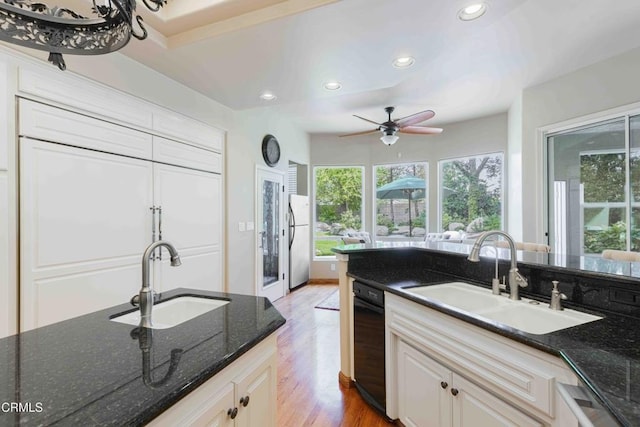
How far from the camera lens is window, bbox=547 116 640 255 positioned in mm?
3143

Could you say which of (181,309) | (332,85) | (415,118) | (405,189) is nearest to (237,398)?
(181,309)

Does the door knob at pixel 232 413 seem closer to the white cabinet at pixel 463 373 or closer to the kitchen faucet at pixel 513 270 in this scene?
the white cabinet at pixel 463 373

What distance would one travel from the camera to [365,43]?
2211 millimetres

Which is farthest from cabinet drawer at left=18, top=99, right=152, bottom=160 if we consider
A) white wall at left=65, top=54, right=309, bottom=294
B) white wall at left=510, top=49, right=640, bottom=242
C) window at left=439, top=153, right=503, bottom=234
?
window at left=439, top=153, right=503, bottom=234

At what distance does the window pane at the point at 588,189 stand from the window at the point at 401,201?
2.20 meters

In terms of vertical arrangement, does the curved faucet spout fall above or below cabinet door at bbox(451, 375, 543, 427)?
above

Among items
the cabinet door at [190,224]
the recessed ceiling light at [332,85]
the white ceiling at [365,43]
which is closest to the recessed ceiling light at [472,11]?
the white ceiling at [365,43]

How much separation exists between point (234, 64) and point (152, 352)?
7.30ft

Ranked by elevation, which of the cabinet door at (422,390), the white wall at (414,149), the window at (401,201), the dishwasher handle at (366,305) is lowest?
the cabinet door at (422,390)

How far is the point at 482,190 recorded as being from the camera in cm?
523

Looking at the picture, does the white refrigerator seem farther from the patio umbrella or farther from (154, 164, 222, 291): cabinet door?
(154, 164, 222, 291): cabinet door

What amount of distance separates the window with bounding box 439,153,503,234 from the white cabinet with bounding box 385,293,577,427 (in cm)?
398

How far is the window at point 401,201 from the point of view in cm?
586

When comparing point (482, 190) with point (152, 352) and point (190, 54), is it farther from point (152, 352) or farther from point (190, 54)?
point (152, 352)
